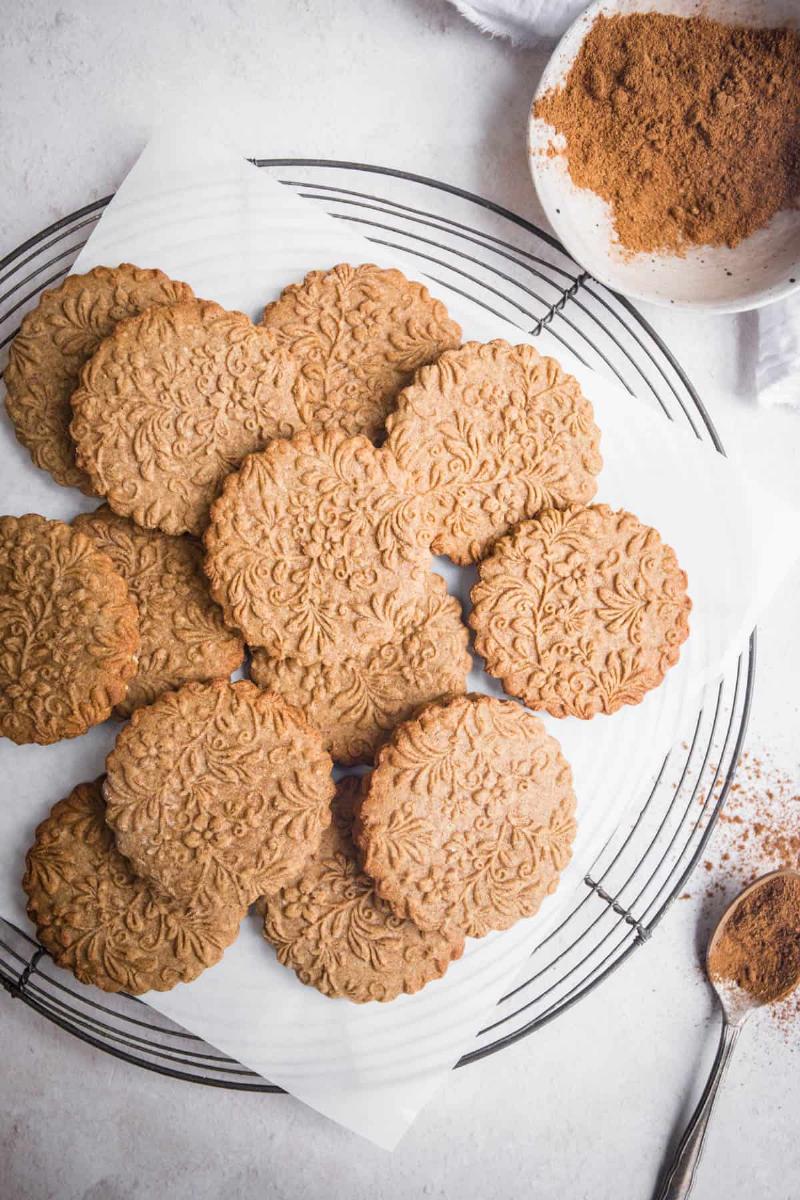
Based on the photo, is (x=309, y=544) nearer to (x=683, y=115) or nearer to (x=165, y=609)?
(x=165, y=609)

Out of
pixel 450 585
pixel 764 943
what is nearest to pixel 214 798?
pixel 450 585

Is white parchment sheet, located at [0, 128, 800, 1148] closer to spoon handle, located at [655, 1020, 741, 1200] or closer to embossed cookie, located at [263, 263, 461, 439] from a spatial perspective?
embossed cookie, located at [263, 263, 461, 439]

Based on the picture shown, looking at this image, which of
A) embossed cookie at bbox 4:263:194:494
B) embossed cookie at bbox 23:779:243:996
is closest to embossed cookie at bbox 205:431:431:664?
embossed cookie at bbox 4:263:194:494

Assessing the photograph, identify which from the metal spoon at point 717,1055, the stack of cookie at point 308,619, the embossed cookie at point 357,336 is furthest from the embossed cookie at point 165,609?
the metal spoon at point 717,1055

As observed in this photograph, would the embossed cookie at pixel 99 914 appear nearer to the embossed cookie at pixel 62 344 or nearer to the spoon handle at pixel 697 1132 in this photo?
the embossed cookie at pixel 62 344

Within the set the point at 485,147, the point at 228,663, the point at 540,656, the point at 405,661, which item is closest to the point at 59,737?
the point at 228,663

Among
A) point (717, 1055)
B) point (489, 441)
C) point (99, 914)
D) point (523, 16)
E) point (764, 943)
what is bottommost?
point (99, 914)
